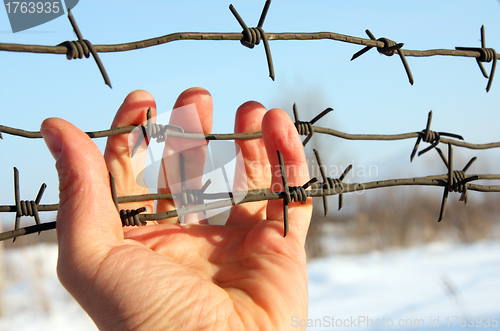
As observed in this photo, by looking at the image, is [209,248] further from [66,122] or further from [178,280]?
[66,122]

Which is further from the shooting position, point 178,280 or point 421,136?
point 421,136

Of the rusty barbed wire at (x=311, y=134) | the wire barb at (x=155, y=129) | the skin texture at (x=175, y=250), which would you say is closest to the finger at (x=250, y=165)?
the skin texture at (x=175, y=250)

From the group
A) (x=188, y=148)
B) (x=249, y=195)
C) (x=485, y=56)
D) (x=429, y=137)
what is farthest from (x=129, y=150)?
(x=485, y=56)

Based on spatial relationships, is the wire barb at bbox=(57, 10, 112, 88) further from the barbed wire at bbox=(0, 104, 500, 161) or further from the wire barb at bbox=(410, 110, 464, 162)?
the wire barb at bbox=(410, 110, 464, 162)

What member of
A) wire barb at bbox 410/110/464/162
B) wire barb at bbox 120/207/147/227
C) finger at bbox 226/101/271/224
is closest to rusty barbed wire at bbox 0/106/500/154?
wire barb at bbox 410/110/464/162

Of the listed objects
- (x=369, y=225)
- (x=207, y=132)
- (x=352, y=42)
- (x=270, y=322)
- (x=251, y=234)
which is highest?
(x=352, y=42)

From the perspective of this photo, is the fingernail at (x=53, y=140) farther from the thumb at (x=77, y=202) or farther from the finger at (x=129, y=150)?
the finger at (x=129, y=150)

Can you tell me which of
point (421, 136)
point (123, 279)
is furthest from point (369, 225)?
point (123, 279)
